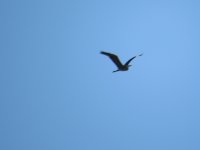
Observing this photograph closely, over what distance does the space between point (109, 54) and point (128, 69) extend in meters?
3.77

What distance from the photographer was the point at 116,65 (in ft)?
109

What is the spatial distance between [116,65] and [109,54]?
3047 millimetres

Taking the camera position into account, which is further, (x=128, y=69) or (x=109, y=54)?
(x=128, y=69)

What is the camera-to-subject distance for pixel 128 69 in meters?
33.5

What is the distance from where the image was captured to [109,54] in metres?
30.4

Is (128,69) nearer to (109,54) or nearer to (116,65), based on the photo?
(116,65)

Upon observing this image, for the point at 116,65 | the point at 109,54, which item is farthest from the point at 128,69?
the point at 109,54

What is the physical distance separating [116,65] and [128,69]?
45.5 inches

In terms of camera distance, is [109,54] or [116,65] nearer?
[109,54]
